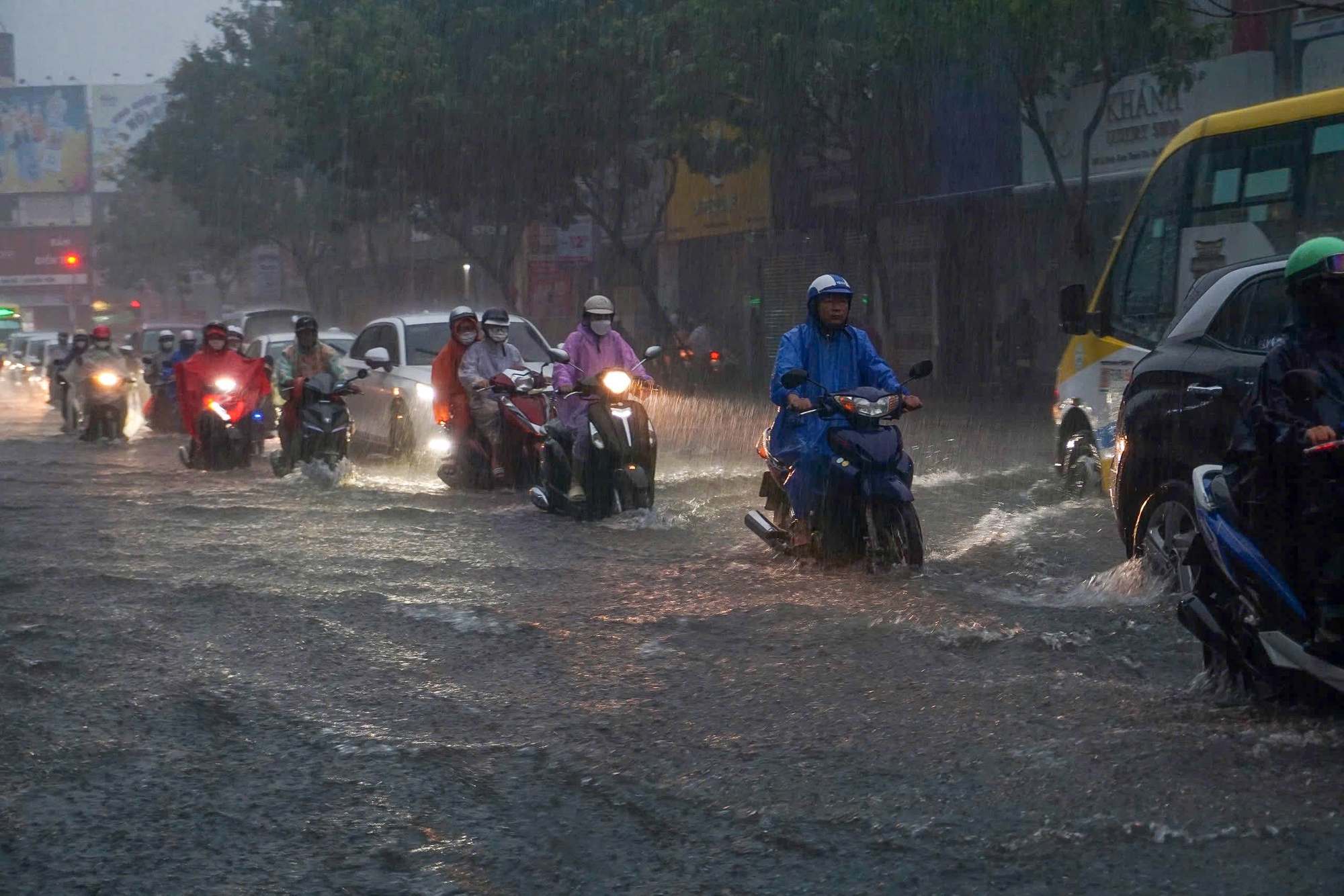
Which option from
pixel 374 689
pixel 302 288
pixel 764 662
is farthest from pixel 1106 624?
pixel 302 288

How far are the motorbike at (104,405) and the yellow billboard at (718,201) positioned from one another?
13.8 meters

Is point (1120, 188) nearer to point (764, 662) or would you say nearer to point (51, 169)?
point (764, 662)

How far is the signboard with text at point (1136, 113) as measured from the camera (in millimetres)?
22562

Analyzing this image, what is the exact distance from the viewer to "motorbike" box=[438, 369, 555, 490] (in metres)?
13.0

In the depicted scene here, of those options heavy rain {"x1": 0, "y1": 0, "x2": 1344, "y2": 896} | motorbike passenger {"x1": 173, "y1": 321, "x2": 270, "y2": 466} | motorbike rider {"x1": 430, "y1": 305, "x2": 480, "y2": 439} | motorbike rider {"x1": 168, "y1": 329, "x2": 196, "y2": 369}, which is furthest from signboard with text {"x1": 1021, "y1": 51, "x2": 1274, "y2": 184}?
motorbike rider {"x1": 168, "y1": 329, "x2": 196, "y2": 369}

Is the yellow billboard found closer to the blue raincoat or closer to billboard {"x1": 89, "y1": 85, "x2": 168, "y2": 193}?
the blue raincoat

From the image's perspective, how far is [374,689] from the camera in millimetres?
6137

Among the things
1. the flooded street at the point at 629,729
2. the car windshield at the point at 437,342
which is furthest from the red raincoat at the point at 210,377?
the flooded street at the point at 629,729

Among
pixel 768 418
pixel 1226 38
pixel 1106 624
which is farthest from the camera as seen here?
pixel 768 418

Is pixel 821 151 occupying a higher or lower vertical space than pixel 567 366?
higher

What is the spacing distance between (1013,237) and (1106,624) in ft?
77.6

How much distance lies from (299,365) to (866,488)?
8491 mm

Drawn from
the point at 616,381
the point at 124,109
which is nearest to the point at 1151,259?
the point at 616,381

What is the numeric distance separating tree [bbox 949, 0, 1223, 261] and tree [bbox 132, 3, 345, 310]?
31.4 metres
